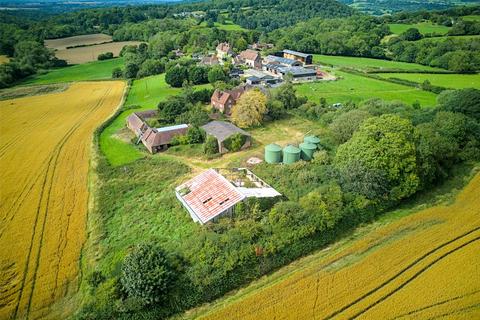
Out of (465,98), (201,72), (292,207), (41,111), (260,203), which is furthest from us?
(201,72)

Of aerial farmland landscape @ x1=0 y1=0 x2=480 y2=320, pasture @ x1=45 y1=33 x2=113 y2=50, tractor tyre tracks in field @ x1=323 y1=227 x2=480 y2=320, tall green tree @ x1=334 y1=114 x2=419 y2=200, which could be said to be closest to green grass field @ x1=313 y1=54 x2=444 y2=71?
aerial farmland landscape @ x1=0 y1=0 x2=480 y2=320

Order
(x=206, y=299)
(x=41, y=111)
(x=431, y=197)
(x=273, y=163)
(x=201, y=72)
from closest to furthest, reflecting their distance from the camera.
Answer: (x=206, y=299) < (x=431, y=197) < (x=273, y=163) < (x=41, y=111) < (x=201, y=72)

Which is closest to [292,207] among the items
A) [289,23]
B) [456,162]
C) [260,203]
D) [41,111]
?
[260,203]

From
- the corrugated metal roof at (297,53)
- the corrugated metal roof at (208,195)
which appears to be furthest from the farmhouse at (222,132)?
the corrugated metal roof at (297,53)

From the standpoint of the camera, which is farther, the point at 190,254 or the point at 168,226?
the point at 168,226

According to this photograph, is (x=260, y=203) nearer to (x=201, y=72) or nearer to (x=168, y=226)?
(x=168, y=226)

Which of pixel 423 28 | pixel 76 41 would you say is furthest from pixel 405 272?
pixel 76 41

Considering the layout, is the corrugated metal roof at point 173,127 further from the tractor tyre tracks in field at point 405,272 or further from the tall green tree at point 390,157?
the tractor tyre tracks in field at point 405,272
